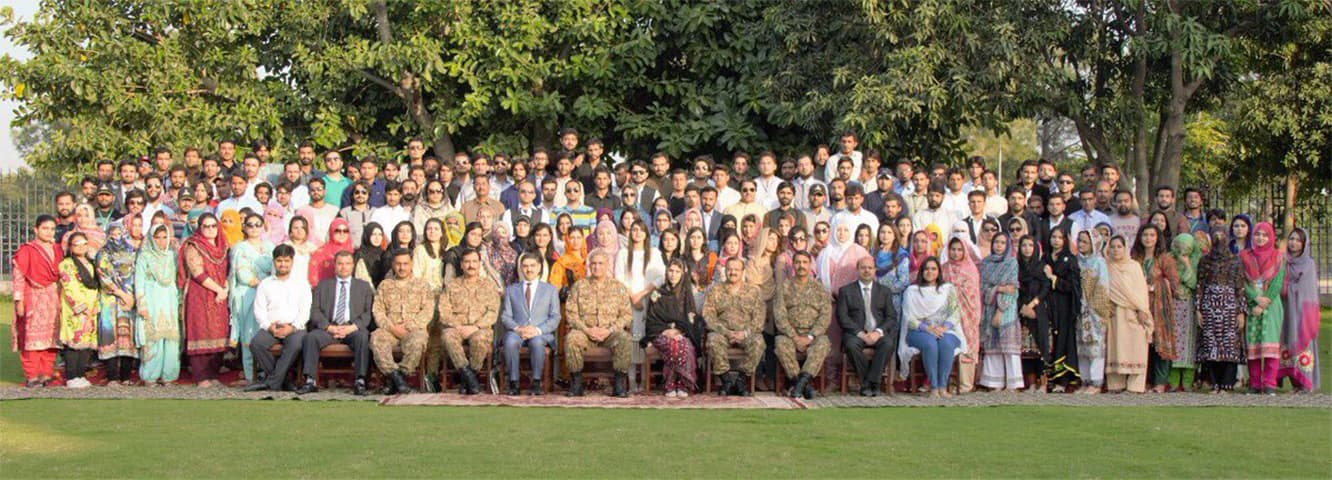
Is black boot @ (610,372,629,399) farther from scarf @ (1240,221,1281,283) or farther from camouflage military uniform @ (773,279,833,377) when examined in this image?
scarf @ (1240,221,1281,283)

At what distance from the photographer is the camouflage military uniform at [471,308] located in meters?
11.3

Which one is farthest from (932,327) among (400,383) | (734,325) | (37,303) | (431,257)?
(37,303)

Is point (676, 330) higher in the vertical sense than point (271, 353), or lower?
higher

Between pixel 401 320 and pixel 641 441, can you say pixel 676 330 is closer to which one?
pixel 401 320

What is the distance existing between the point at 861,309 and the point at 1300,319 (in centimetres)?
371

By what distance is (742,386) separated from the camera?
37.0ft

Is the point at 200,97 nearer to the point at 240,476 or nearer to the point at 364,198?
the point at 364,198

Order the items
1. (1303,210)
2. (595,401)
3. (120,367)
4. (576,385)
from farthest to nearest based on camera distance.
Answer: (1303,210) < (120,367) < (576,385) < (595,401)

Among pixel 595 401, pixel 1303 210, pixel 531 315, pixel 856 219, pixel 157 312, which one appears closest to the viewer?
pixel 595 401

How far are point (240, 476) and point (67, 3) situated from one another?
33.0ft

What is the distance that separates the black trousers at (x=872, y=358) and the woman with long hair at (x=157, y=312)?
218 inches

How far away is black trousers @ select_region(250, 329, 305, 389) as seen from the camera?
11281 mm

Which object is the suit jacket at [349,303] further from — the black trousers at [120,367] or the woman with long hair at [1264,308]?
the woman with long hair at [1264,308]

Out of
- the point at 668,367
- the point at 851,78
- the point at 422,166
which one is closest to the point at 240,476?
the point at 668,367
